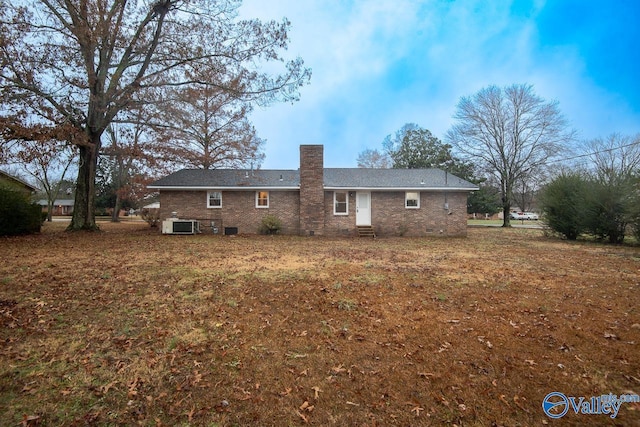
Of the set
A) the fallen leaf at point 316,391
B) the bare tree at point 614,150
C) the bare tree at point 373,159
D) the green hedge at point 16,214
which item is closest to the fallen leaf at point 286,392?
the fallen leaf at point 316,391

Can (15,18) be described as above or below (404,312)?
above

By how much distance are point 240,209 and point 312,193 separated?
4356 millimetres

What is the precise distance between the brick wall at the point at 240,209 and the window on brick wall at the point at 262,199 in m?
0.18

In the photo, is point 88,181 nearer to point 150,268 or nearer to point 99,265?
point 99,265

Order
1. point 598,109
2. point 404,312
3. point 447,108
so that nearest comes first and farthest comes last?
point 404,312 < point 598,109 < point 447,108

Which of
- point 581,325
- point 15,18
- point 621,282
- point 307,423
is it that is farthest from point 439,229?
point 15,18

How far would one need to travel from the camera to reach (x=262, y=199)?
698 inches

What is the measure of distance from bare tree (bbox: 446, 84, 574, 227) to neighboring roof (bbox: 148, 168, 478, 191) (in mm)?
14234

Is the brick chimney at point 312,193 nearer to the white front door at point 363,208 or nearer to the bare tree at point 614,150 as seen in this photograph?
the white front door at point 363,208

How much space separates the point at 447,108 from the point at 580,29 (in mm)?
18269

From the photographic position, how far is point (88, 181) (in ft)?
53.9

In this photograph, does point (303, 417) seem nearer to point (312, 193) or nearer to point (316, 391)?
point (316, 391)

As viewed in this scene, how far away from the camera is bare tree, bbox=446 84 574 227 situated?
27875mm

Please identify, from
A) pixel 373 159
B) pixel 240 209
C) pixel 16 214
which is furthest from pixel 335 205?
pixel 373 159
